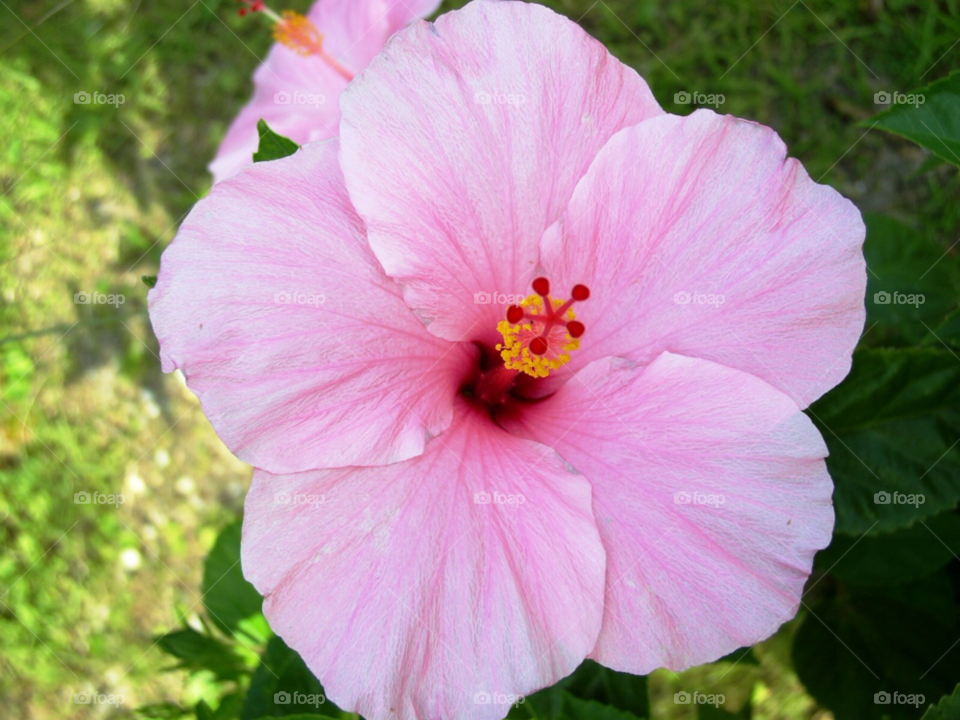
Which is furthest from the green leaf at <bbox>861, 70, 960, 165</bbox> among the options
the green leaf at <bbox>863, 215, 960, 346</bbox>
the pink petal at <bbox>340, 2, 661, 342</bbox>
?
the green leaf at <bbox>863, 215, 960, 346</bbox>

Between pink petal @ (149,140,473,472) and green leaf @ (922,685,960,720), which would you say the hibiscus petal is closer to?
pink petal @ (149,140,473,472)

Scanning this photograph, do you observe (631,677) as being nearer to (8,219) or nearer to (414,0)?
(414,0)

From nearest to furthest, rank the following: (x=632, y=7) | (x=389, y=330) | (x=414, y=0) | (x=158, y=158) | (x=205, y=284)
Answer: (x=205, y=284) < (x=389, y=330) < (x=414, y=0) < (x=632, y=7) < (x=158, y=158)

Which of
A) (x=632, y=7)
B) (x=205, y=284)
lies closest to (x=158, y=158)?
(x=632, y=7)

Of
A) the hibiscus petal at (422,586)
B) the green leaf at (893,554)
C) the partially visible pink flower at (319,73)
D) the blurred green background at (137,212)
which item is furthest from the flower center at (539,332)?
the blurred green background at (137,212)

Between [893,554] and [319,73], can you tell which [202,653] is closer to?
[319,73]
